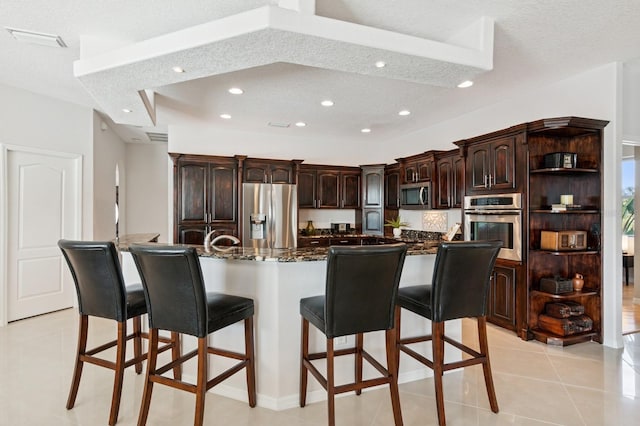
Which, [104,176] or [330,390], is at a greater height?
[104,176]

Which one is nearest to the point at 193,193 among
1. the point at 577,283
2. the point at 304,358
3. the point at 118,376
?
the point at 118,376

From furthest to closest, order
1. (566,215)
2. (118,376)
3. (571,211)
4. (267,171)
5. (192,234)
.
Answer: (267,171) < (192,234) < (566,215) < (571,211) < (118,376)

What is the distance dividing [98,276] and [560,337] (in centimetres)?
409

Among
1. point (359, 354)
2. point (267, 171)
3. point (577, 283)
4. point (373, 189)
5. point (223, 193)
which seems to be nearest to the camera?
point (359, 354)

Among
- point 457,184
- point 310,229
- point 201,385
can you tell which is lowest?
point 201,385

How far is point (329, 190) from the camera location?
6.42 metres

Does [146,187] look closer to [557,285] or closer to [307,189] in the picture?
[307,189]

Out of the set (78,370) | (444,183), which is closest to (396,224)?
(444,183)

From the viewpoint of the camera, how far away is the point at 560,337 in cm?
342

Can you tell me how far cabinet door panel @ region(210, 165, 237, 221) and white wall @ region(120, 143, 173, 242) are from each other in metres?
2.51

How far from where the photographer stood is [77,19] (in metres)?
2.58

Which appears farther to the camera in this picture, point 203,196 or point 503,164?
point 203,196

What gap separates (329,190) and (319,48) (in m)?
4.15

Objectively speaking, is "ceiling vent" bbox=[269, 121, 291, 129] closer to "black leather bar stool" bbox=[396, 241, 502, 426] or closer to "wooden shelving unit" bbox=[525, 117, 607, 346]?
"wooden shelving unit" bbox=[525, 117, 607, 346]
